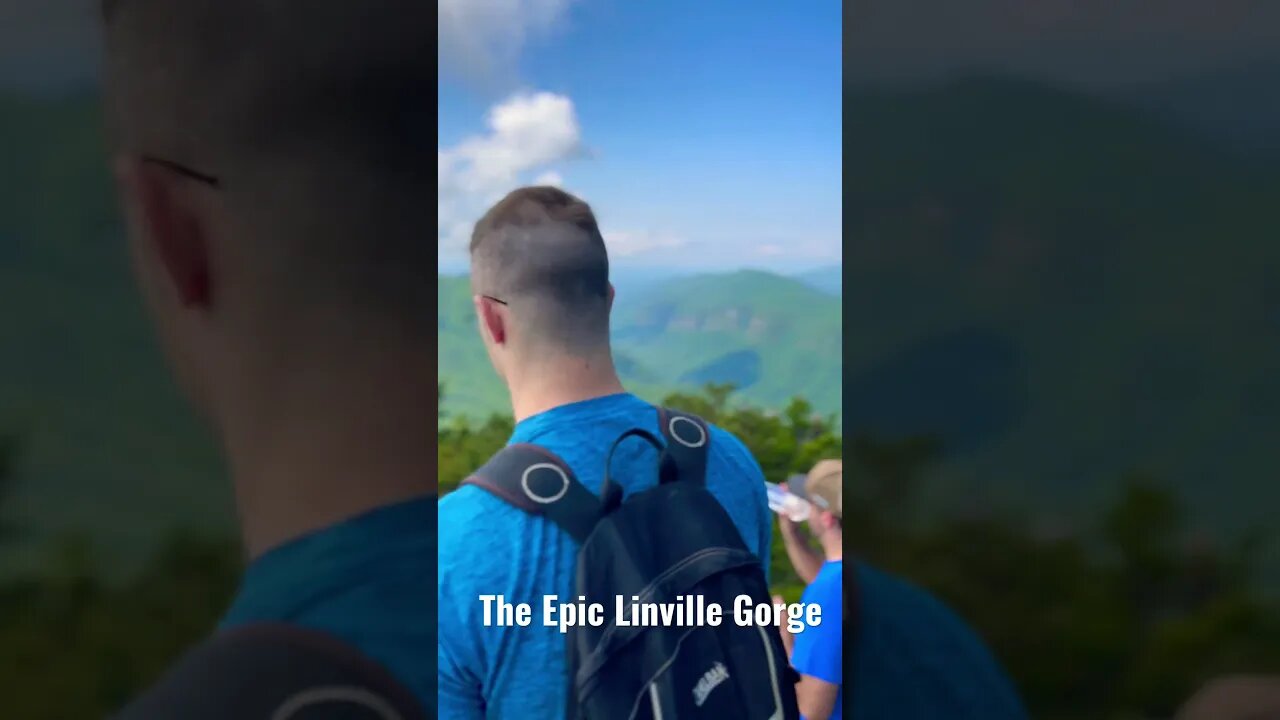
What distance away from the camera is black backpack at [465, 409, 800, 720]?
1.88 metres

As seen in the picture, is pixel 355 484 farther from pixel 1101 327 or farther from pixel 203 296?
pixel 1101 327

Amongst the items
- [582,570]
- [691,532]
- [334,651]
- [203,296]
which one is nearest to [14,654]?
[334,651]

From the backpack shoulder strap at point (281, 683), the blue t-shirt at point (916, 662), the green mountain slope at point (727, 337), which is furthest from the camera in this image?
the blue t-shirt at point (916, 662)

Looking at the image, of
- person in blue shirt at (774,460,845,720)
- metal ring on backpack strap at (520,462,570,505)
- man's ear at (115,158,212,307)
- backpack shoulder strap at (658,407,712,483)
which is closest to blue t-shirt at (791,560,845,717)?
person in blue shirt at (774,460,845,720)

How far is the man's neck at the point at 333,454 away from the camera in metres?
1.94

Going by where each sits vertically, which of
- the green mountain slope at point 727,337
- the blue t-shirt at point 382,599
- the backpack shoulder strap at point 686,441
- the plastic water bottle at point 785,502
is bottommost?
the blue t-shirt at point 382,599

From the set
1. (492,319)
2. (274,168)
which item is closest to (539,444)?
(492,319)

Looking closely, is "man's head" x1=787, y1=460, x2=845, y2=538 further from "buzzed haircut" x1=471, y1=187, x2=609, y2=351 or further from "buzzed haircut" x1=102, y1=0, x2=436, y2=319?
"buzzed haircut" x1=102, y1=0, x2=436, y2=319

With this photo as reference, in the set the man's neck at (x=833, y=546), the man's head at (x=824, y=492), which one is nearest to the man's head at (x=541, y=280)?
the man's head at (x=824, y=492)

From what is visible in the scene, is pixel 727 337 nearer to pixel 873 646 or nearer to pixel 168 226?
pixel 873 646

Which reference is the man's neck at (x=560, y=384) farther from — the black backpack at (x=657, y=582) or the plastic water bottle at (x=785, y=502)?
the plastic water bottle at (x=785, y=502)

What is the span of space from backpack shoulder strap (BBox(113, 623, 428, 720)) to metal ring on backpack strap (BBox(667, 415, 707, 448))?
753 mm

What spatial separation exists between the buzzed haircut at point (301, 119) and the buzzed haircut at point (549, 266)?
0.44 ft

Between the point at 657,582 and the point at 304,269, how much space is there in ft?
3.29
